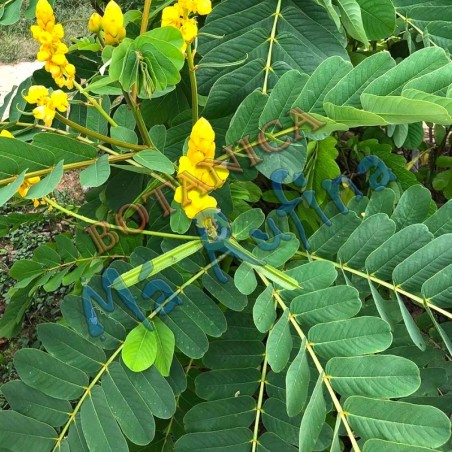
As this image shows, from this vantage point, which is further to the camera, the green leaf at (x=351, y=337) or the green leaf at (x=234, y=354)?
the green leaf at (x=234, y=354)

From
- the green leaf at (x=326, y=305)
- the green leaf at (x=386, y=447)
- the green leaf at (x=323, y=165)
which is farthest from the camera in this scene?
the green leaf at (x=323, y=165)

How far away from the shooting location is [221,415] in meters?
0.69

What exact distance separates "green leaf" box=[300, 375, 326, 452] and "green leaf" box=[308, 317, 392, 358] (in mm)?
41

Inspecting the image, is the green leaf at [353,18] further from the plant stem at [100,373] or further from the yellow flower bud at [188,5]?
the plant stem at [100,373]

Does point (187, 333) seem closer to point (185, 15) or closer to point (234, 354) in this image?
point (234, 354)

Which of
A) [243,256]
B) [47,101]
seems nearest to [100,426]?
[243,256]

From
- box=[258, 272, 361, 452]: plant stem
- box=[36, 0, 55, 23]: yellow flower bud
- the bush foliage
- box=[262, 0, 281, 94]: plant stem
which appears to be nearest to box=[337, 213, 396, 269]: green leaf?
the bush foliage

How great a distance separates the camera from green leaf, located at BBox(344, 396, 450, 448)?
475 millimetres

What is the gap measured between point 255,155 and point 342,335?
9.0 inches

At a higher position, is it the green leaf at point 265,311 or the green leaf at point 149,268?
the green leaf at point 149,268

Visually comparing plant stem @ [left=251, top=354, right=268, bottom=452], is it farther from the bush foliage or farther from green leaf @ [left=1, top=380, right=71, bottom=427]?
green leaf @ [left=1, top=380, right=71, bottom=427]

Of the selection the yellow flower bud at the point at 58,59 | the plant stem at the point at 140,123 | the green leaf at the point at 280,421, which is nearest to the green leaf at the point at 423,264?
the green leaf at the point at 280,421

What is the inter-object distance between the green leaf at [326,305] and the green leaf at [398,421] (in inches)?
3.6

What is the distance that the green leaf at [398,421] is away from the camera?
48 cm
